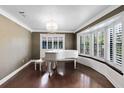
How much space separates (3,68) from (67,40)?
233 inches

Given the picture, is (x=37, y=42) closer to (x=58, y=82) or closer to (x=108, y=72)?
(x=58, y=82)

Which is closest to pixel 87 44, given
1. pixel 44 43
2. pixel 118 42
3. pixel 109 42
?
pixel 109 42

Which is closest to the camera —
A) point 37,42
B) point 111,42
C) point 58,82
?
point 58,82

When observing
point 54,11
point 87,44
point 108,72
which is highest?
point 54,11

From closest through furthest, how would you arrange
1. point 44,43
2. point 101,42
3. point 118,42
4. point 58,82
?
point 118,42, point 58,82, point 101,42, point 44,43

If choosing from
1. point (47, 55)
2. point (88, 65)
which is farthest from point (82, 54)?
point (47, 55)

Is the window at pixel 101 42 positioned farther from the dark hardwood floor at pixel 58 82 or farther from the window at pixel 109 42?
the dark hardwood floor at pixel 58 82

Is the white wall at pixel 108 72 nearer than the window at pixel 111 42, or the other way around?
the white wall at pixel 108 72

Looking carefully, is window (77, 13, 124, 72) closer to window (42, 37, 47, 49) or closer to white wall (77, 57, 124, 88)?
white wall (77, 57, 124, 88)

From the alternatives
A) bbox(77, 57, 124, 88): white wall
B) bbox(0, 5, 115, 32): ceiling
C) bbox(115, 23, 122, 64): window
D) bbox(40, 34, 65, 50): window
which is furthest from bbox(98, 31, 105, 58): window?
bbox(40, 34, 65, 50): window

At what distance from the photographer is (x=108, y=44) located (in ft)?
14.7

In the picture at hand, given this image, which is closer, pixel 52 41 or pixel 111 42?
pixel 111 42

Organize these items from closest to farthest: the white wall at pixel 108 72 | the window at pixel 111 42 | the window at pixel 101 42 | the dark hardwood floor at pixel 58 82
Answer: the white wall at pixel 108 72 → the dark hardwood floor at pixel 58 82 → the window at pixel 111 42 → the window at pixel 101 42

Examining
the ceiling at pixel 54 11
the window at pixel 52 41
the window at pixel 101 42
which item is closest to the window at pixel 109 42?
the window at pixel 101 42
